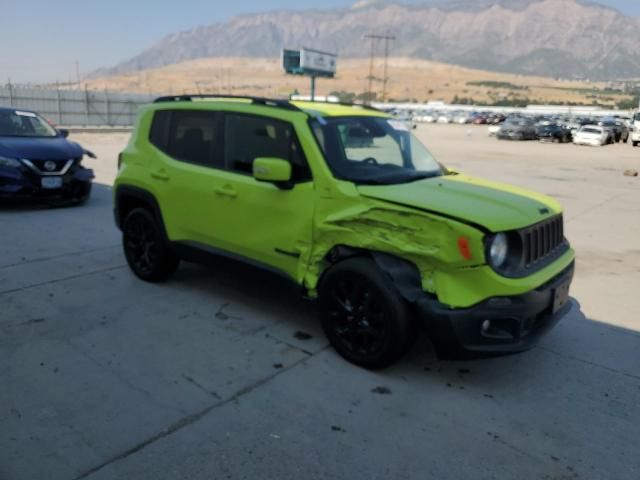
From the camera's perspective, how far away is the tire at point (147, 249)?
518 centimetres

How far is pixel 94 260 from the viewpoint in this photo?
6.09 metres

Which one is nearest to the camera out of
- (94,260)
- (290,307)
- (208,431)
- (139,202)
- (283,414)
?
(208,431)

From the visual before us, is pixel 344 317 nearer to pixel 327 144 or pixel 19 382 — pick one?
pixel 327 144

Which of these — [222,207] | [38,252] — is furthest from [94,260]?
[222,207]

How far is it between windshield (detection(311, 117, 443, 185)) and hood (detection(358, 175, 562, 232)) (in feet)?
0.59

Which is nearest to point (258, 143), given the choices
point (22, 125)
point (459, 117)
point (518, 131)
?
point (22, 125)

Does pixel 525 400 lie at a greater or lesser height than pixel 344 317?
lesser

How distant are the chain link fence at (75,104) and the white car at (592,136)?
A: 2601cm

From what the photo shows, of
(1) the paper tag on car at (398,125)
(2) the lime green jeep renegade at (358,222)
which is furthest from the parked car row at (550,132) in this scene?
(2) the lime green jeep renegade at (358,222)

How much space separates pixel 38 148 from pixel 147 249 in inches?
170

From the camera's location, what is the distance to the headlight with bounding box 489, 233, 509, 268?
3.34 metres

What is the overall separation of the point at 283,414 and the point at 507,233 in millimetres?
1774

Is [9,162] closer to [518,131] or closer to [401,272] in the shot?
[401,272]

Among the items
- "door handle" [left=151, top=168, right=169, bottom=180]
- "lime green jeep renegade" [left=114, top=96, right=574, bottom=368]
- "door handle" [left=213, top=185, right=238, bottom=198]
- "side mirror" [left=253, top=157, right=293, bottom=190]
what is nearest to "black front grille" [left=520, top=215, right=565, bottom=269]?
"lime green jeep renegade" [left=114, top=96, right=574, bottom=368]
